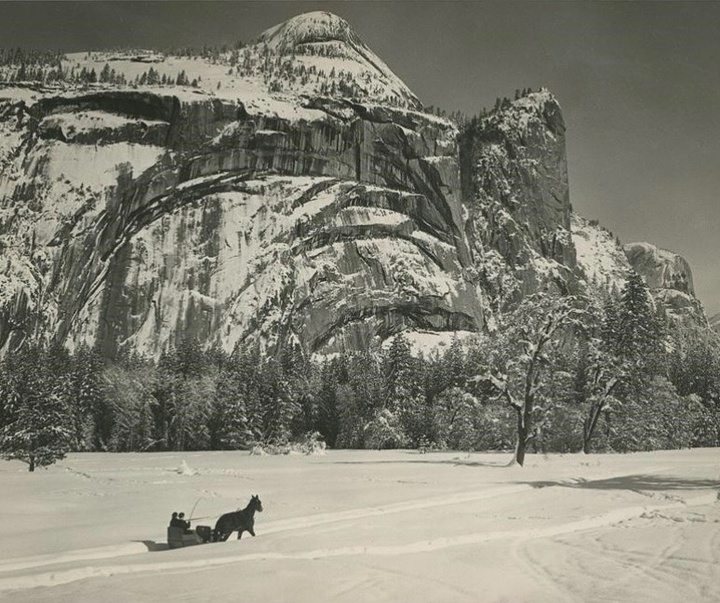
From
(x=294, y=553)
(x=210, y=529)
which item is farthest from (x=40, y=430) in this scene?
(x=294, y=553)

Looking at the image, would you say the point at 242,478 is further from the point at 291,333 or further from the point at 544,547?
the point at 291,333

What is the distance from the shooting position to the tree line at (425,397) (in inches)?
1224

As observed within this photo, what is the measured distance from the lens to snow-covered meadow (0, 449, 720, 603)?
820cm

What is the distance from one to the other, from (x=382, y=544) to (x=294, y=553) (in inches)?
57.9

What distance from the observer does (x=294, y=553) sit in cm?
1062

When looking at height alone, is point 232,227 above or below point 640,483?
above

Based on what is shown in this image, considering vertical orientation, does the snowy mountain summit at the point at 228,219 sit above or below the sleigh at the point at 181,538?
above

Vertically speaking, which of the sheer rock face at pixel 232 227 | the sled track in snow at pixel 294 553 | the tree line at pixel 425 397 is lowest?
the sled track in snow at pixel 294 553

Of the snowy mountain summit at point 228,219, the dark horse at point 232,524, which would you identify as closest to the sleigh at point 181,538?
the dark horse at point 232,524

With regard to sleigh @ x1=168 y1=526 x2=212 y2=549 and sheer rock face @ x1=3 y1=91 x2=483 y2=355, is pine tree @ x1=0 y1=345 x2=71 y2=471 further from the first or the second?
sheer rock face @ x1=3 y1=91 x2=483 y2=355

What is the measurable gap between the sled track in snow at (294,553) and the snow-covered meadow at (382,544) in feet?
0.11

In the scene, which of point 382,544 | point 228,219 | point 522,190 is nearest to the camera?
point 382,544

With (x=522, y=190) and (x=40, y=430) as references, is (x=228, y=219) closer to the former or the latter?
(x=522, y=190)

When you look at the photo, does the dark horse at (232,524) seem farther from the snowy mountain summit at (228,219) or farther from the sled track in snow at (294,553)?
the snowy mountain summit at (228,219)
